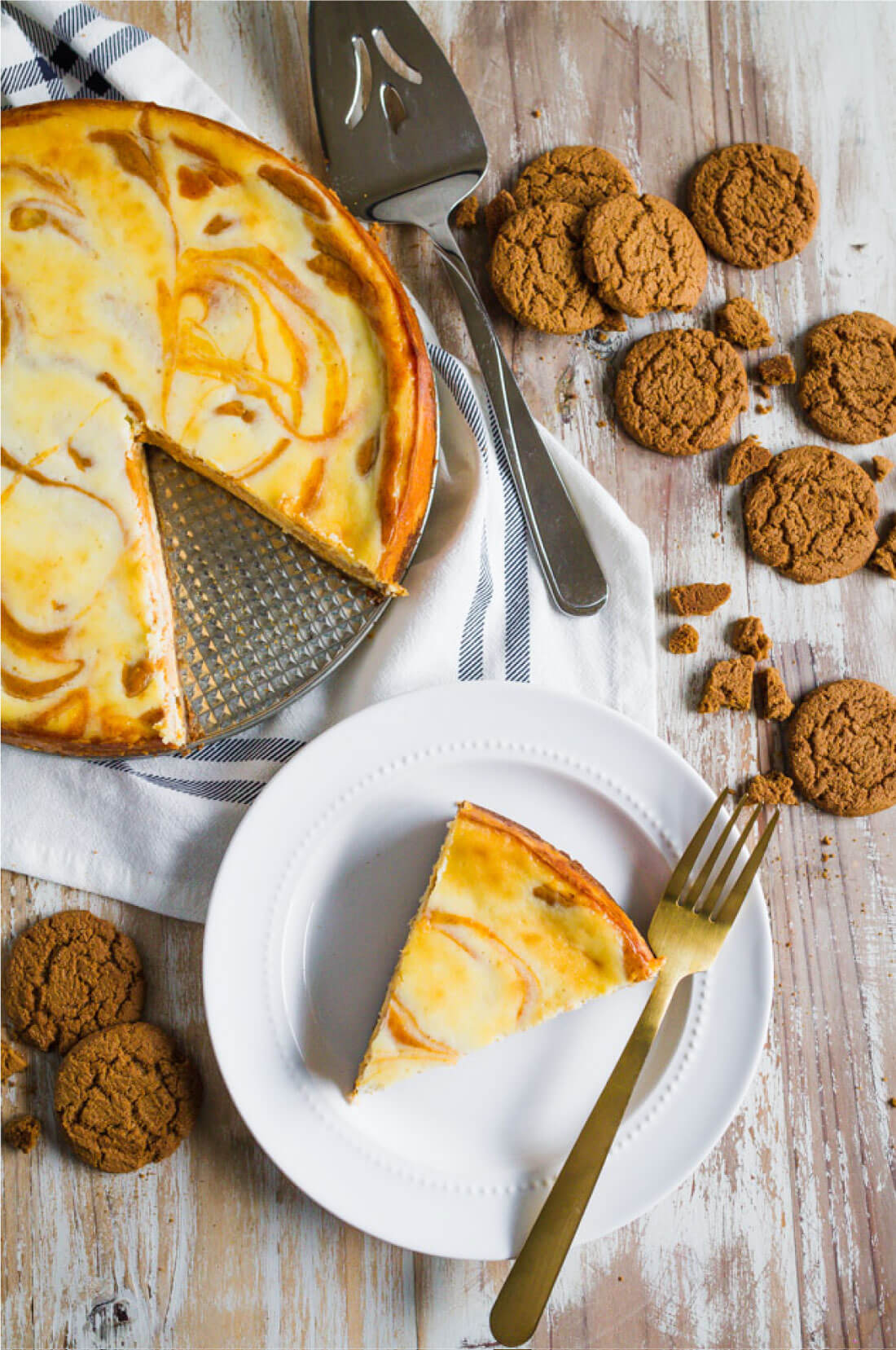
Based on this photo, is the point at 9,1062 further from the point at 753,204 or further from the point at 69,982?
the point at 753,204

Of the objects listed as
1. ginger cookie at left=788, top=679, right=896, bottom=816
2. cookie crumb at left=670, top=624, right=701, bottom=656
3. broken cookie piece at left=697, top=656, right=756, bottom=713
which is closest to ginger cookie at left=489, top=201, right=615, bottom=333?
cookie crumb at left=670, top=624, right=701, bottom=656

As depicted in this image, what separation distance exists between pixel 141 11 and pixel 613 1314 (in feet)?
9.19

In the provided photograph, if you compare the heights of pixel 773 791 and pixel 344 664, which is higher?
pixel 344 664

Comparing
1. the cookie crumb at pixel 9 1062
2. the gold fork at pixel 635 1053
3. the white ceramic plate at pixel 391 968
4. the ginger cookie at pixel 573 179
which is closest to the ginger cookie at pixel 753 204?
the ginger cookie at pixel 573 179

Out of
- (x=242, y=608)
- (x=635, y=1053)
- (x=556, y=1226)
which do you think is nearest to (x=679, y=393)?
(x=242, y=608)

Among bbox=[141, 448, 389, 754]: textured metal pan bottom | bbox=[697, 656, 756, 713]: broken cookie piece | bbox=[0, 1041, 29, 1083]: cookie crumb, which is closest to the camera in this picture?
Result: bbox=[141, 448, 389, 754]: textured metal pan bottom

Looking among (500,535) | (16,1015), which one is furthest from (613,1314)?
(500,535)

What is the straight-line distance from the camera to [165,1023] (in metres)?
1.96

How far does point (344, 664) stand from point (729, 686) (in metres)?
0.77

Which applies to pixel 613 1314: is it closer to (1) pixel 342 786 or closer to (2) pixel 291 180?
(1) pixel 342 786

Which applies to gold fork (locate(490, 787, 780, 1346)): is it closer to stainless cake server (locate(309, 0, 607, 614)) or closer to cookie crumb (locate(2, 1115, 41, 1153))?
stainless cake server (locate(309, 0, 607, 614))

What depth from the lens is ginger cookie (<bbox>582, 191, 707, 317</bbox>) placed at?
1.97 metres

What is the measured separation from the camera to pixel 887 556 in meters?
2.06

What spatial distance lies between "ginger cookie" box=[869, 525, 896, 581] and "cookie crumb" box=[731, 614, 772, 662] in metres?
0.27
